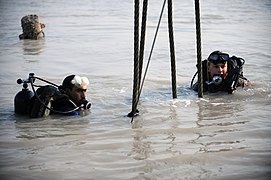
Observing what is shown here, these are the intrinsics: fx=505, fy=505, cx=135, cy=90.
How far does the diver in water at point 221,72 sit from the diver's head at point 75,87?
2.00 metres

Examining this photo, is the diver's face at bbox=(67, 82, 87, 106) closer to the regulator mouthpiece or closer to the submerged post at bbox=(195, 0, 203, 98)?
the submerged post at bbox=(195, 0, 203, 98)

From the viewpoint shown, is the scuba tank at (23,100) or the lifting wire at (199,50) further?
the lifting wire at (199,50)

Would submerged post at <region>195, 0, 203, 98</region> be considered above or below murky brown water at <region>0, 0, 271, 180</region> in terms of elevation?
above

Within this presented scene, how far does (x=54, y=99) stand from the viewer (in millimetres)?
5969

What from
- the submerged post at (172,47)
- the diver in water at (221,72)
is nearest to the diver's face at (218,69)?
the diver in water at (221,72)

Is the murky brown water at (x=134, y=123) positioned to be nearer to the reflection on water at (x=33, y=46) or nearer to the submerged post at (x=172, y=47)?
the reflection on water at (x=33, y=46)

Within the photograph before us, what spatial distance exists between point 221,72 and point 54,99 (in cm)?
249

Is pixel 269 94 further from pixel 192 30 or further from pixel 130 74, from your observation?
pixel 192 30

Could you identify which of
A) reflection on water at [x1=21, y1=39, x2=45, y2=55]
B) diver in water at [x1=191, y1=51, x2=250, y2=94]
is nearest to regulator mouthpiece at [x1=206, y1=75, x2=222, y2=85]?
diver in water at [x1=191, y1=51, x2=250, y2=94]

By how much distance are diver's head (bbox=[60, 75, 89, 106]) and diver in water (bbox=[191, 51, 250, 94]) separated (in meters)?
2.00

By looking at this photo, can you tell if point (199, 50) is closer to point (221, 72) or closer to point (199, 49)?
point (199, 49)

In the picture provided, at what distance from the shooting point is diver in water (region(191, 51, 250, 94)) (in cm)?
709

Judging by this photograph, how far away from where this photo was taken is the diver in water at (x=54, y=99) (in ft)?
19.3

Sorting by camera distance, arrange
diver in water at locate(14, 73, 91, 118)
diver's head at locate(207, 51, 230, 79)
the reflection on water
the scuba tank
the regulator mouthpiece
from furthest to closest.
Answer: the reflection on water → the regulator mouthpiece → diver's head at locate(207, 51, 230, 79) → the scuba tank → diver in water at locate(14, 73, 91, 118)
